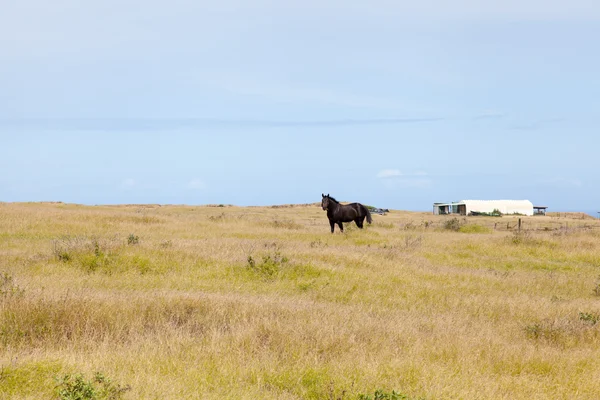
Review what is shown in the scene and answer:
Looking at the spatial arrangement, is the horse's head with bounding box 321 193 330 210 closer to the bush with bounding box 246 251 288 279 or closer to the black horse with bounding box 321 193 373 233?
the black horse with bounding box 321 193 373 233

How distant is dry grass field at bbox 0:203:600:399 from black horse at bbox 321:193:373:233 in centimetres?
1214

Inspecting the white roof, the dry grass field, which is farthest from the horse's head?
the white roof

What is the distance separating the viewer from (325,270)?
15062 mm

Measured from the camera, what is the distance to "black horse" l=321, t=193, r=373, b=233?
3097 centimetres

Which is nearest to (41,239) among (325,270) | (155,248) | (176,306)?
(155,248)

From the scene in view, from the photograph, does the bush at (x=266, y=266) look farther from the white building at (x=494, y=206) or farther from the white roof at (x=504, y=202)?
the white roof at (x=504, y=202)

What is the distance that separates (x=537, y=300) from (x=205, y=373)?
964 cm

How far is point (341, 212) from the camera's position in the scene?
31609mm

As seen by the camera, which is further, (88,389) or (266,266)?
(266,266)

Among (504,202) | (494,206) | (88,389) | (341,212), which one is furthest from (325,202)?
(504,202)

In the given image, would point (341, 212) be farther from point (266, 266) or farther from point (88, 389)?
point (88, 389)

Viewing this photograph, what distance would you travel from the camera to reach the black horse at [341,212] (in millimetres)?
30969

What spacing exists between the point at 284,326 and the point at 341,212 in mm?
23530

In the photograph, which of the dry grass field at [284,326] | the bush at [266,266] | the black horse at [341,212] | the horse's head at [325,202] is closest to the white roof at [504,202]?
the black horse at [341,212]
